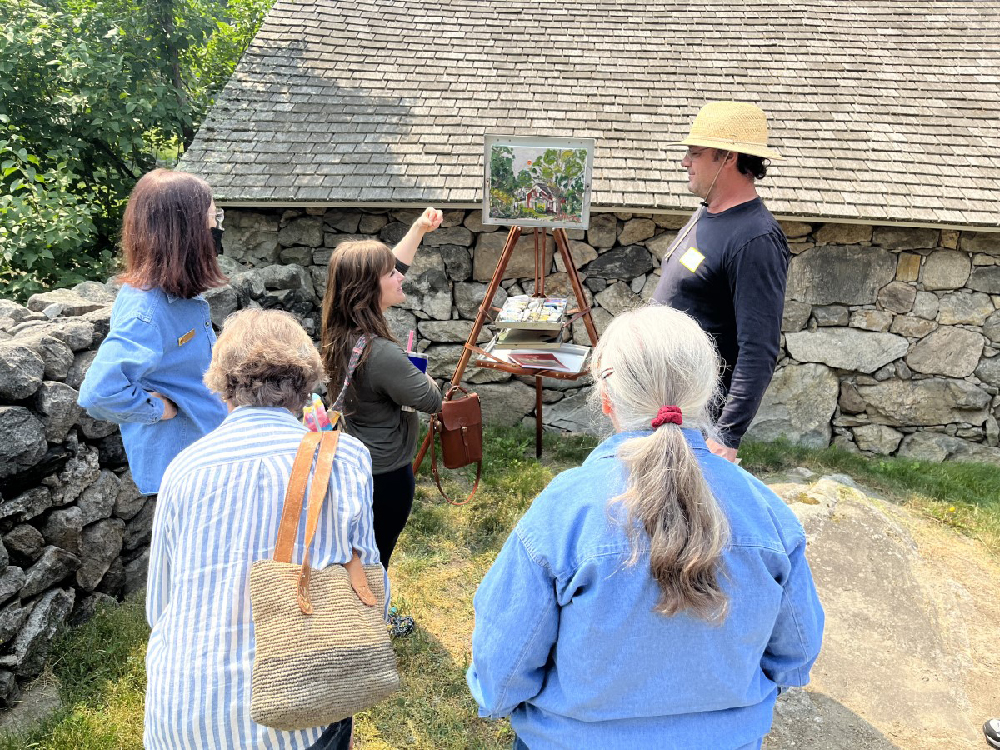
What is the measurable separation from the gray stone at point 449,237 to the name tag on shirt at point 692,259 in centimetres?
301

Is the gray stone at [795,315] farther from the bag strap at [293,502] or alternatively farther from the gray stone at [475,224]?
the bag strap at [293,502]

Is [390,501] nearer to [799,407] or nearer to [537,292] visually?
[537,292]

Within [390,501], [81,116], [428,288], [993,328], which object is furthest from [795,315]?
[81,116]

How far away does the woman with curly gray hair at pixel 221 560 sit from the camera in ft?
4.78

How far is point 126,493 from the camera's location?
3.33 meters

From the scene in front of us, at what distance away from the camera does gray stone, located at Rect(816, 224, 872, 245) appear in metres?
5.30

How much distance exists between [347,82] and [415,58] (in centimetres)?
69

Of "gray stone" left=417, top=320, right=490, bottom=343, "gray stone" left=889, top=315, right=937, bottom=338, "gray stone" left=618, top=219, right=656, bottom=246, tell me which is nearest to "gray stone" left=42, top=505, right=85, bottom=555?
"gray stone" left=417, top=320, right=490, bottom=343

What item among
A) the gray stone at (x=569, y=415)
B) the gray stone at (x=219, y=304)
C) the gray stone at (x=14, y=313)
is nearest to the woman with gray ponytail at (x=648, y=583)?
the gray stone at (x=14, y=313)

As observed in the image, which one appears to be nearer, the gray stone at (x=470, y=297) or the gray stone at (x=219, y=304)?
the gray stone at (x=219, y=304)

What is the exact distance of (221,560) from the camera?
1.47 metres

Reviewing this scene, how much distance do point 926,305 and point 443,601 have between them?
4453 millimetres

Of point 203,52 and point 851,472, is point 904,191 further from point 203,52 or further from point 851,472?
point 203,52

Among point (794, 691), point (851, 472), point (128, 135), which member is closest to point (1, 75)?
point (128, 135)
